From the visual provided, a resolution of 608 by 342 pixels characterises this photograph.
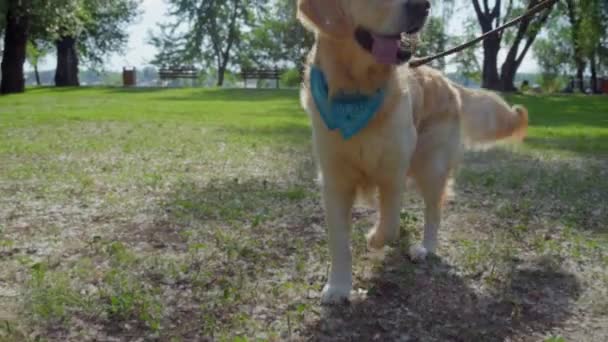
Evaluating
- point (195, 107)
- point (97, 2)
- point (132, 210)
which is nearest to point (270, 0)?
point (97, 2)

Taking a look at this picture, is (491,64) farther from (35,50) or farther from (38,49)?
(38,49)

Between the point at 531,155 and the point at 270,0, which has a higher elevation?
the point at 270,0

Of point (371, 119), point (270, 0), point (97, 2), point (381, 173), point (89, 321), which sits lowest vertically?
point (89, 321)

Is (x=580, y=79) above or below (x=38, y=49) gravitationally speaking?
below

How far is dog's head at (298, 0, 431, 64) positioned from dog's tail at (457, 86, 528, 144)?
1.80m

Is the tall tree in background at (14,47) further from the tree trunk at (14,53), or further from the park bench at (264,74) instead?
the park bench at (264,74)

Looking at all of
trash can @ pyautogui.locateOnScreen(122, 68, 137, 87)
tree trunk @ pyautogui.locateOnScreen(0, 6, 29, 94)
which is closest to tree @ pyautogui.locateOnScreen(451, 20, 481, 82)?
trash can @ pyautogui.locateOnScreen(122, 68, 137, 87)

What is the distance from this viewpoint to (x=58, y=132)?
10.4 meters

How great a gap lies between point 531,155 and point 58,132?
7.46 metres

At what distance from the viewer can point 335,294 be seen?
10.8 ft

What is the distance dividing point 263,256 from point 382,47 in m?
1.60

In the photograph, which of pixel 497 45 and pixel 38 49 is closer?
pixel 497 45

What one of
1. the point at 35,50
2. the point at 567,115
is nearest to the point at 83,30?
the point at 35,50

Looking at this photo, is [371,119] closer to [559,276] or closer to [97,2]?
[559,276]
